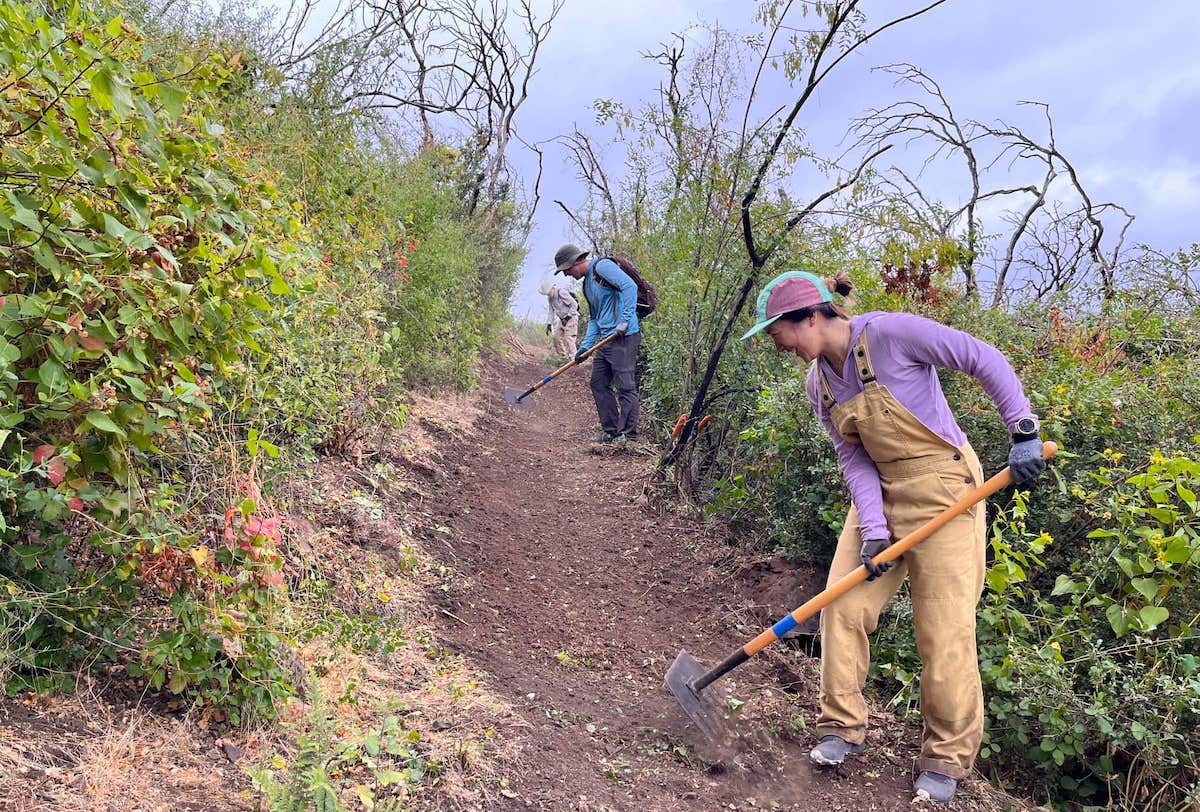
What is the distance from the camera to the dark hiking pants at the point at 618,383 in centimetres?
877

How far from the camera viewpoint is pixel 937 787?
9.98 ft

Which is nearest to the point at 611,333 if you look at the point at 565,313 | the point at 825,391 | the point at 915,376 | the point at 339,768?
the point at 825,391

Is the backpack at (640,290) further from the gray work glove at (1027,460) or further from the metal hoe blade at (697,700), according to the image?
the gray work glove at (1027,460)

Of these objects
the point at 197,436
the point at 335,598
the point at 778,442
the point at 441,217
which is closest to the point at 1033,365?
the point at 778,442

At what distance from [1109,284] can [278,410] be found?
6632 millimetres

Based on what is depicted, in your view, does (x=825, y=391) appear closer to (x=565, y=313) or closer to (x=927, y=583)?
(x=927, y=583)

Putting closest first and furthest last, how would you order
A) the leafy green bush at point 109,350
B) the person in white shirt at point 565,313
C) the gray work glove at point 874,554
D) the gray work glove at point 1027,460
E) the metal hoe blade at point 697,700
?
the leafy green bush at point 109,350 → the gray work glove at point 1027,460 → the gray work glove at point 874,554 → the metal hoe blade at point 697,700 → the person in white shirt at point 565,313

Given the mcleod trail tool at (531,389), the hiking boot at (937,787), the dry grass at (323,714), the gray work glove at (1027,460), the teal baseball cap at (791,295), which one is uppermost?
the teal baseball cap at (791,295)

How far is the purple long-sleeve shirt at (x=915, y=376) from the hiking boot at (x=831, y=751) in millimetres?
863

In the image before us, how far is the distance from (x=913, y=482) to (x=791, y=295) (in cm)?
89

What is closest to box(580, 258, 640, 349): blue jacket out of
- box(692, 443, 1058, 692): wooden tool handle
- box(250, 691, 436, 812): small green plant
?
box(692, 443, 1058, 692): wooden tool handle

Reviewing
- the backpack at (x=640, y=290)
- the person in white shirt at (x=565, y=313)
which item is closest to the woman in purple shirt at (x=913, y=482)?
the backpack at (x=640, y=290)

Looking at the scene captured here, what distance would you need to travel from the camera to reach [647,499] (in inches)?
272

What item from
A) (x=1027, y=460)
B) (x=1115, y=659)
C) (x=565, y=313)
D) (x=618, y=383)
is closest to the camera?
(x=1027, y=460)
